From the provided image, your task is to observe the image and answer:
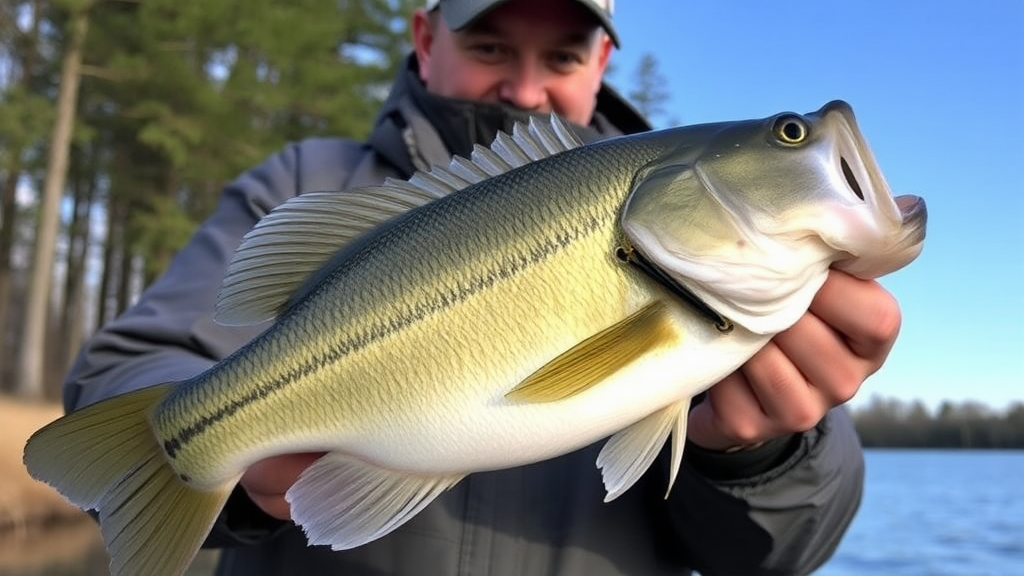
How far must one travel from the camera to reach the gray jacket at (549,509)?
1.68m

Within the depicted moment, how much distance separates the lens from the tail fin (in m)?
1.41

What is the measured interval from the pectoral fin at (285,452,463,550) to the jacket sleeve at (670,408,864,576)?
0.59 meters

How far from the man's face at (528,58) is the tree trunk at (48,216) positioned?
11.7 meters

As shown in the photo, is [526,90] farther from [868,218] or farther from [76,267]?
[76,267]

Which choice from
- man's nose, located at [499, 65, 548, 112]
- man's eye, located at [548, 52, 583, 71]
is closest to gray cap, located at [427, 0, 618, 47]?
man's eye, located at [548, 52, 583, 71]

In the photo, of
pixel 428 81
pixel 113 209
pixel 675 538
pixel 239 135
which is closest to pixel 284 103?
pixel 239 135

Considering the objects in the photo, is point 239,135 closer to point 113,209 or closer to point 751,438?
point 113,209

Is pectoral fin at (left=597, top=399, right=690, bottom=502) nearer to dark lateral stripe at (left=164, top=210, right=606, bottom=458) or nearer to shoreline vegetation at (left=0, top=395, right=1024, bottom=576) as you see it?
dark lateral stripe at (left=164, top=210, right=606, bottom=458)

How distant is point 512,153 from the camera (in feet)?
4.93

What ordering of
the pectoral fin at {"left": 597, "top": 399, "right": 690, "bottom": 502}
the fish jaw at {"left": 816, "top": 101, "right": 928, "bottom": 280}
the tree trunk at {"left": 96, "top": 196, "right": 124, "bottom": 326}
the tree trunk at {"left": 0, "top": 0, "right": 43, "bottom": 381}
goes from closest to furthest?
the fish jaw at {"left": 816, "top": 101, "right": 928, "bottom": 280}
the pectoral fin at {"left": 597, "top": 399, "right": 690, "bottom": 502}
the tree trunk at {"left": 0, "top": 0, "right": 43, "bottom": 381}
the tree trunk at {"left": 96, "top": 196, "right": 124, "bottom": 326}

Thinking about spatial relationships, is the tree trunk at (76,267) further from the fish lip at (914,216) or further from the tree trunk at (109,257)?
the fish lip at (914,216)

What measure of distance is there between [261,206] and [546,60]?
3.07 ft

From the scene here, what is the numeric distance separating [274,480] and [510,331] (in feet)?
1.84

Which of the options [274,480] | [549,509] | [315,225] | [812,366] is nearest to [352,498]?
[274,480]
